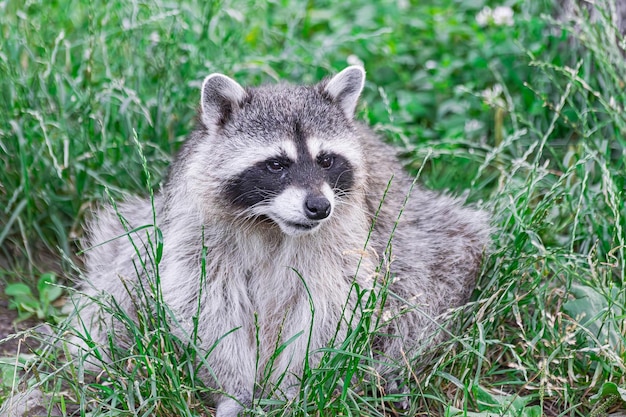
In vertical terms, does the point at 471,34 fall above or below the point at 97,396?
above

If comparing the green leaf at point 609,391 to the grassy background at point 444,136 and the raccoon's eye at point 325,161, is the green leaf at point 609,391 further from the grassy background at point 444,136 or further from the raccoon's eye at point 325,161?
the raccoon's eye at point 325,161

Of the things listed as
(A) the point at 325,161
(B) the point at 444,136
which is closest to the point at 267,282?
(A) the point at 325,161

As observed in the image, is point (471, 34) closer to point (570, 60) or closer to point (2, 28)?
point (570, 60)

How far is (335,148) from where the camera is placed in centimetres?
372

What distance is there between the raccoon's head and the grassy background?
1.34ft

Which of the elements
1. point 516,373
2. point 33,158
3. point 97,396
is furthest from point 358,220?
point 33,158

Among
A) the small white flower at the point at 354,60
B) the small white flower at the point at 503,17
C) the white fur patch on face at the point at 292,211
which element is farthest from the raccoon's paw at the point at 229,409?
the small white flower at the point at 503,17

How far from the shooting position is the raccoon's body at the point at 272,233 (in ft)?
11.9

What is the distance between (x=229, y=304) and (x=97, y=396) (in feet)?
2.28

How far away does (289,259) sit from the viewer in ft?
12.6

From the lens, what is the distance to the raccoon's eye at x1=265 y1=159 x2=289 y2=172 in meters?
3.61

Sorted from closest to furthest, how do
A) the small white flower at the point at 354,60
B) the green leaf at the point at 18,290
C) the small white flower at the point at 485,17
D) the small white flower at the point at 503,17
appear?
the green leaf at the point at 18,290 < the small white flower at the point at 354,60 < the small white flower at the point at 503,17 < the small white flower at the point at 485,17

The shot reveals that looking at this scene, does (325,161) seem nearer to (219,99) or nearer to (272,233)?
(272,233)

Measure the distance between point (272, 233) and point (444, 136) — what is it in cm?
230
